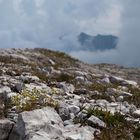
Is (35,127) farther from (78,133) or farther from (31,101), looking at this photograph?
(31,101)

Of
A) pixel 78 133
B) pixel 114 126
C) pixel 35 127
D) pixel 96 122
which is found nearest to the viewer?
pixel 35 127

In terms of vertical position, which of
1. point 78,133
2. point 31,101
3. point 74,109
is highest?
point 31,101

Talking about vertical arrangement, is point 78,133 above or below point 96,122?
below

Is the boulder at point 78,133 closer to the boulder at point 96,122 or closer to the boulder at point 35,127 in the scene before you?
the boulder at point 35,127

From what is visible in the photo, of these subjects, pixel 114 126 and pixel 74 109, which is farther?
pixel 74 109

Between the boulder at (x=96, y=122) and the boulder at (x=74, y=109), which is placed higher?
the boulder at (x=74, y=109)

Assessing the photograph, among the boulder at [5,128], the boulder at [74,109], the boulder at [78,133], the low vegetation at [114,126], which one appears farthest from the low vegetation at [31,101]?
the boulder at [78,133]

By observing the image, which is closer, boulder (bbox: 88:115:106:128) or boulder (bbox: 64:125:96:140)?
boulder (bbox: 64:125:96:140)

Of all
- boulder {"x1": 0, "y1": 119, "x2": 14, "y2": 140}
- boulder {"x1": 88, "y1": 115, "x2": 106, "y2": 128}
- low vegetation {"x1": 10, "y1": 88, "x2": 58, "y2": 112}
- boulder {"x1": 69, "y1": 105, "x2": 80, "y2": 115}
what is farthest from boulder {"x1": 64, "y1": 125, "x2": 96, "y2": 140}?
boulder {"x1": 69, "y1": 105, "x2": 80, "y2": 115}

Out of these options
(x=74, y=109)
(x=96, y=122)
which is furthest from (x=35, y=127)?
(x=74, y=109)

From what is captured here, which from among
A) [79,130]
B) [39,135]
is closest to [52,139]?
[39,135]

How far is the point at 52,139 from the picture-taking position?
1109cm

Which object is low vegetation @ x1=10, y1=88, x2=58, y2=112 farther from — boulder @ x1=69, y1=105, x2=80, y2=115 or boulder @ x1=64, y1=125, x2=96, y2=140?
boulder @ x1=64, y1=125, x2=96, y2=140

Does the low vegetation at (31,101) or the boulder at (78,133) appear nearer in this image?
the boulder at (78,133)
